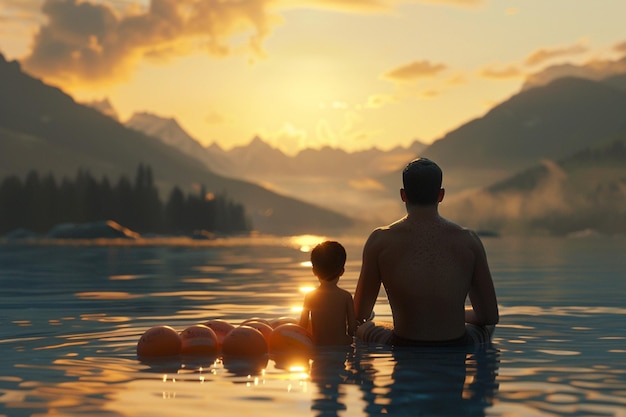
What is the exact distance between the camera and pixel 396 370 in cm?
1365

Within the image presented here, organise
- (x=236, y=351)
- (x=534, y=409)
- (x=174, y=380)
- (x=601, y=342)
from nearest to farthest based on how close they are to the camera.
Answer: (x=534, y=409), (x=174, y=380), (x=236, y=351), (x=601, y=342)

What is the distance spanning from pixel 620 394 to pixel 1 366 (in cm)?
913

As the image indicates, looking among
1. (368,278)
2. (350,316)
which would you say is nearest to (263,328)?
(350,316)

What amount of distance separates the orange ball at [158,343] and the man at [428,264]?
3.43 meters

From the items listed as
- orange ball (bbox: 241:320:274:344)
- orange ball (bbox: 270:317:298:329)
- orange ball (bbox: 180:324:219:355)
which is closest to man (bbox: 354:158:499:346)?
orange ball (bbox: 241:320:274:344)

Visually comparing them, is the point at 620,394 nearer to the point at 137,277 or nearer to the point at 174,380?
the point at 174,380

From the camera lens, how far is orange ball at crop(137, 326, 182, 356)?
15.6 meters

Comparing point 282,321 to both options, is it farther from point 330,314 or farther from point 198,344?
point 198,344

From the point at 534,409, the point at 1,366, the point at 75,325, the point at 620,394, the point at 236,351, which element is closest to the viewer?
the point at 534,409

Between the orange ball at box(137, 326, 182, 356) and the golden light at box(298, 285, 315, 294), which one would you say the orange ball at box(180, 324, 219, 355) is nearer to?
the orange ball at box(137, 326, 182, 356)

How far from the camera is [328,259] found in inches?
606

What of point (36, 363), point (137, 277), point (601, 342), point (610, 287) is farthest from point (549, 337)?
point (137, 277)

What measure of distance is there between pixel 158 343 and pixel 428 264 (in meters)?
4.77

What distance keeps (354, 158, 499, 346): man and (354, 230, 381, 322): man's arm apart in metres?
0.02
